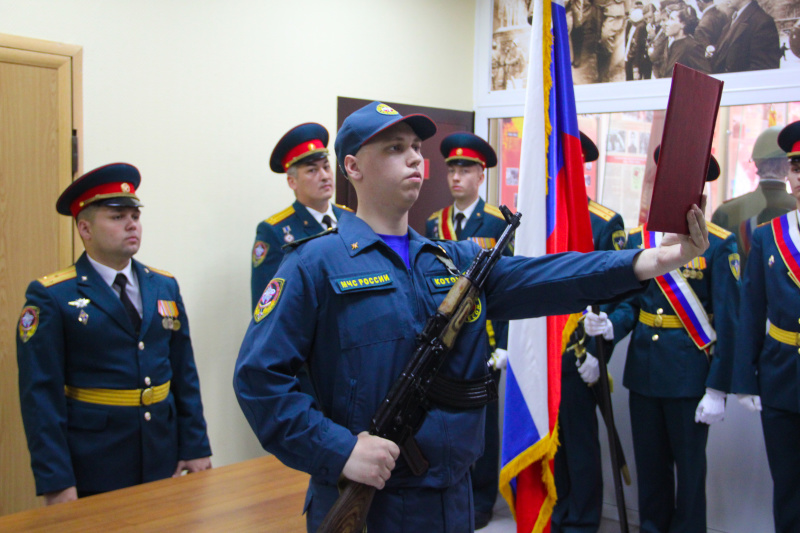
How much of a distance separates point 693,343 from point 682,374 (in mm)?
142

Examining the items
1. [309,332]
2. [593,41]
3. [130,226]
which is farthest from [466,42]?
[309,332]

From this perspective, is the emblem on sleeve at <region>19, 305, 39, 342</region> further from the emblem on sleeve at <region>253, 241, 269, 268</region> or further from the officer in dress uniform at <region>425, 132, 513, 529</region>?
the officer in dress uniform at <region>425, 132, 513, 529</region>

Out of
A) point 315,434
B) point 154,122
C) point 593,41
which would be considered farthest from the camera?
point 593,41

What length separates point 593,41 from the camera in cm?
408

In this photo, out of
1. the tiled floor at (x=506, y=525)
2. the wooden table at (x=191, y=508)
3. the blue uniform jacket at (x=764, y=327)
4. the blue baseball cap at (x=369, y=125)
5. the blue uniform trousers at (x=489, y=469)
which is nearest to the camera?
the blue baseball cap at (x=369, y=125)

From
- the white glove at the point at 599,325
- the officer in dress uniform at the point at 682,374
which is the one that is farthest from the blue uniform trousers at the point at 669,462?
the white glove at the point at 599,325

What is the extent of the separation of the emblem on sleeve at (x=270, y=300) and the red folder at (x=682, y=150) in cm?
72

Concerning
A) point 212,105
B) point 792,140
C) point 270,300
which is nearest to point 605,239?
point 792,140

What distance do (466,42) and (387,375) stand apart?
372 centimetres

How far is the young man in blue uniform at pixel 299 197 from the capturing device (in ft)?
10.9

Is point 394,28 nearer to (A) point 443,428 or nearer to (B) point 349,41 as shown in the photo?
(B) point 349,41

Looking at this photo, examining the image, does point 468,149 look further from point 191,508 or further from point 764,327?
point 191,508

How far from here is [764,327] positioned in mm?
2980

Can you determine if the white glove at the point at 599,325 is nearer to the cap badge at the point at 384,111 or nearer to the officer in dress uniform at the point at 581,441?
the officer in dress uniform at the point at 581,441
